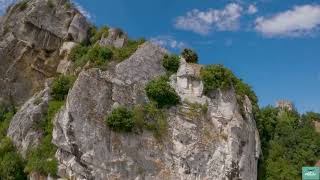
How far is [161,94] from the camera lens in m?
35.7

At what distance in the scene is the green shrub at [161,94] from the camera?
35625mm

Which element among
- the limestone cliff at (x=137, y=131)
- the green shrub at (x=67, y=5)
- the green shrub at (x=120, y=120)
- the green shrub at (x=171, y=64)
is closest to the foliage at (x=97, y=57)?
the limestone cliff at (x=137, y=131)

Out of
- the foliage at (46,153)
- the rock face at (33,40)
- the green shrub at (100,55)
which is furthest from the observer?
the rock face at (33,40)

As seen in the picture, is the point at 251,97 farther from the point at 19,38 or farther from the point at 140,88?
the point at 19,38

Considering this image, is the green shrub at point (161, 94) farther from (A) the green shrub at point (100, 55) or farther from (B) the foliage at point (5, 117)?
(B) the foliage at point (5, 117)

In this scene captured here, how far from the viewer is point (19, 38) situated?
43531mm

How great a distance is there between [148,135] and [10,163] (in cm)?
1014

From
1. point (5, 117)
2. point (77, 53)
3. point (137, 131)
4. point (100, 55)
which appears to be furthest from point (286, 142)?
point (5, 117)

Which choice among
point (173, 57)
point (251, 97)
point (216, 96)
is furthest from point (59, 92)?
point (251, 97)

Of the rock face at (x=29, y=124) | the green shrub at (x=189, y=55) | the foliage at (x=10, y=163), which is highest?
the green shrub at (x=189, y=55)

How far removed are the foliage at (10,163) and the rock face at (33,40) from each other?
790 centimetres

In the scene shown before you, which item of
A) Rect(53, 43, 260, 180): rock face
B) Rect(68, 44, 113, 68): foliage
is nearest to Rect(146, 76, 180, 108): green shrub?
Rect(53, 43, 260, 180): rock face

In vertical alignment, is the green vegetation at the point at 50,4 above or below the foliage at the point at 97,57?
above

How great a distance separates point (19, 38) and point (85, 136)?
16.2m
